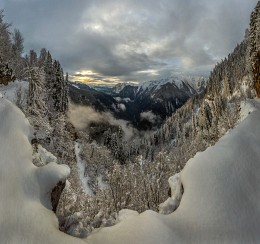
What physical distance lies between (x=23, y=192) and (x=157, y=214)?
15.5 feet

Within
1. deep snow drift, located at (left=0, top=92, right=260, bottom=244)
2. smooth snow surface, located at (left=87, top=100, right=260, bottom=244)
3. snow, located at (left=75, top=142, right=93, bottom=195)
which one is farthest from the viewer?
snow, located at (left=75, top=142, right=93, bottom=195)

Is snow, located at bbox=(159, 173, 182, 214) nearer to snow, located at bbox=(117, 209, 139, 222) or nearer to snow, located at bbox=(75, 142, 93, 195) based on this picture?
snow, located at bbox=(117, 209, 139, 222)

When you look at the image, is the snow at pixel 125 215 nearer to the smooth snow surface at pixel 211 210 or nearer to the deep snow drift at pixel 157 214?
the deep snow drift at pixel 157 214

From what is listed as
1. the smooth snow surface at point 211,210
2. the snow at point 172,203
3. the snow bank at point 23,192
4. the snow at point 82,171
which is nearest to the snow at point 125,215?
the smooth snow surface at point 211,210

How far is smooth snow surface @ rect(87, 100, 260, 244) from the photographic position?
9844mm

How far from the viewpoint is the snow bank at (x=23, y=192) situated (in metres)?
8.80

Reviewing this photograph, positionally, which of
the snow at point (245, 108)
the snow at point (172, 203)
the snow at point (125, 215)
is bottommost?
the snow at point (125, 215)

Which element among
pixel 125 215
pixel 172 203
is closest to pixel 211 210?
pixel 172 203

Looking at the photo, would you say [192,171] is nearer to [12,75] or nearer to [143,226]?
[143,226]

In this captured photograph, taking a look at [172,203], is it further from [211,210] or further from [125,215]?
[125,215]

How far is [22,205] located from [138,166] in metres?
23.7

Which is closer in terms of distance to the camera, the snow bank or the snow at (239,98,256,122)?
the snow bank

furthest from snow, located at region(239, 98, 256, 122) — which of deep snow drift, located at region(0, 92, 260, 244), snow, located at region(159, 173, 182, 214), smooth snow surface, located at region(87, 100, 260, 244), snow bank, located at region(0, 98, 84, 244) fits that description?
snow bank, located at region(0, 98, 84, 244)

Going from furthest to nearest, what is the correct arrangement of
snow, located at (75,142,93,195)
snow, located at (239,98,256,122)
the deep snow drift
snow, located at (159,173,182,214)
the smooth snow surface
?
snow, located at (75,142,93,195) < snow, located at (239,98,256,122) < snow, located at (159,173,182,214) < the smooth snow surface < the deep snow drift
